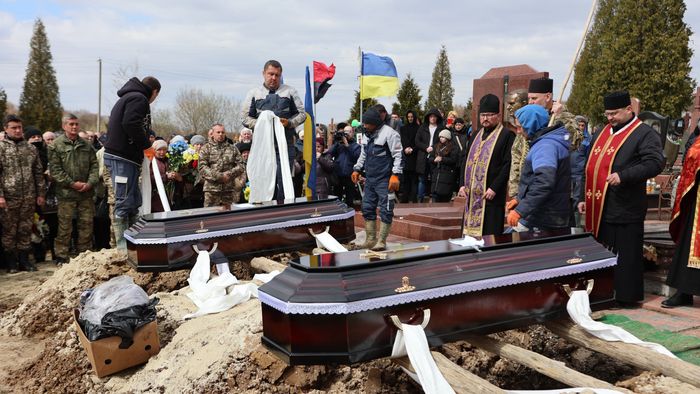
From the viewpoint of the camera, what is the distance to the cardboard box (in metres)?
3.89

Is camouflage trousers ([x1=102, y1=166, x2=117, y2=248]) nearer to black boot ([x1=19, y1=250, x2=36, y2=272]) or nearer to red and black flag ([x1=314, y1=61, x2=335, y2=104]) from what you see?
black boot ([x1=19, y1=250, x2=36, y2=272])

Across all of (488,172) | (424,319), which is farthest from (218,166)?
(424,319)

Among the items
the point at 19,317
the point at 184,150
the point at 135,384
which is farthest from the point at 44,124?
the point at 135,384

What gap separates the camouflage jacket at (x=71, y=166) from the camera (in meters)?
7.50

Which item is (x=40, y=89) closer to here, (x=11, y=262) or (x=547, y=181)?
(x=11, y=262)

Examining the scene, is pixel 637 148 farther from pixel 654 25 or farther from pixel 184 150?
pixel 654 25

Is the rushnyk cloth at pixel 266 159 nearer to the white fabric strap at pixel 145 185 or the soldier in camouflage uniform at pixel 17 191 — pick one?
the white fabric strap at pixel 145 185

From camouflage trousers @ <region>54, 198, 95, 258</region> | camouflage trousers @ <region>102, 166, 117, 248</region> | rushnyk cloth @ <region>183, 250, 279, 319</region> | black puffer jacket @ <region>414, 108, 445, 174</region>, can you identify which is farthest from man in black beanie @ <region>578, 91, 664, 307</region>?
camouflage trousers @ <region>54, 198, 95, 258</region>

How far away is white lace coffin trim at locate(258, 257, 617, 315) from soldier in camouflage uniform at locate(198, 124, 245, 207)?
173 inches

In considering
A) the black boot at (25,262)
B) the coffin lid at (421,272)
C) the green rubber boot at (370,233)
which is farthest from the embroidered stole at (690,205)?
the black boot at (25,262)

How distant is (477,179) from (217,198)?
374 cm

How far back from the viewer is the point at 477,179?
16.9 ft

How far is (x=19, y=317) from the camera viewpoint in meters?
5.46

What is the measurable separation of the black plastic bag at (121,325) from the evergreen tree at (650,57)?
26437mm
